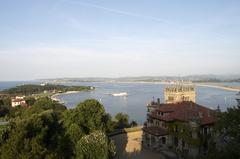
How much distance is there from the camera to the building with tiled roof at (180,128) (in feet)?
82.6

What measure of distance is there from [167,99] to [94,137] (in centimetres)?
1787

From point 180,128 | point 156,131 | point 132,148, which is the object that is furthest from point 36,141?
point 180,128

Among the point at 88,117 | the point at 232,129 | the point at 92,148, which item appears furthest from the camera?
the point at 88,117

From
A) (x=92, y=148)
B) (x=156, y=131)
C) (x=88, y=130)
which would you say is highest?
(x=156, y=131)

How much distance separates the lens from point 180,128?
2700 cm

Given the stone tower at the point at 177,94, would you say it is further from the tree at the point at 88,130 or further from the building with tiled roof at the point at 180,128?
the tree at the point at 88,130

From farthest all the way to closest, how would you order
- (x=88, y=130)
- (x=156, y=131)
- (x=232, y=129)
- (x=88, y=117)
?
1. (x=88, y=117)
2. (x=88, y=130)
3. (x=156, y=131)
4. (x=232, y=129)

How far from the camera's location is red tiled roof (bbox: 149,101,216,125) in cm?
2624

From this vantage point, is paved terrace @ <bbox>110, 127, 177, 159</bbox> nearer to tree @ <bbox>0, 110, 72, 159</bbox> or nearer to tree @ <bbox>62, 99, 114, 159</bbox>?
tree @ <bbox>62, 99, 114, 159</bbox>

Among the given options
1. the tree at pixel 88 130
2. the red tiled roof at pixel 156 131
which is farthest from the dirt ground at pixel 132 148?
the tree at pixel 88 130

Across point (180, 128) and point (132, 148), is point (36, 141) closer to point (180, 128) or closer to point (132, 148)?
point (132, 148)

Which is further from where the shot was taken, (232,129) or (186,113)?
(186,113)

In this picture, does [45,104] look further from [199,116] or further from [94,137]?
[199,116]

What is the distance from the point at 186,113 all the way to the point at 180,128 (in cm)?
169
